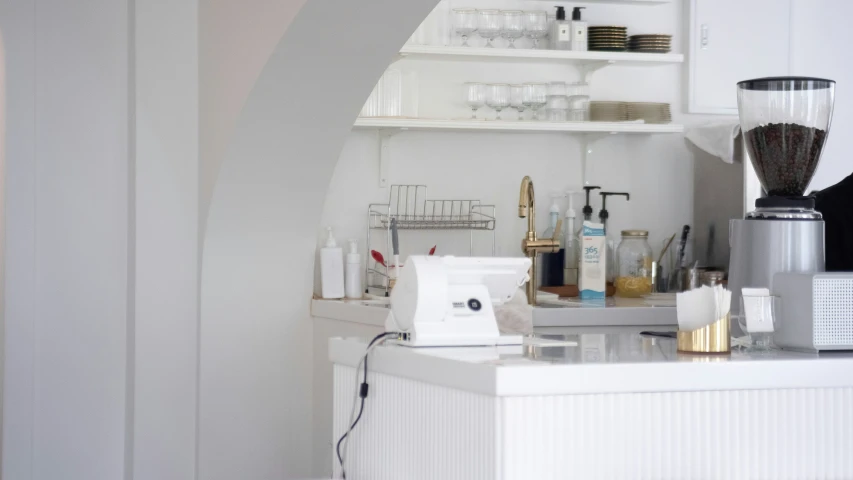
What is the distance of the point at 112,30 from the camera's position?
3.53 meters

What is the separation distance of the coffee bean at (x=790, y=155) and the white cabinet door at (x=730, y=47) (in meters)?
2.14

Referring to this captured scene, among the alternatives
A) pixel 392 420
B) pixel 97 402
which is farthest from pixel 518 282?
pixel 97 402

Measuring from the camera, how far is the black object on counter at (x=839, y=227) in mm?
2740

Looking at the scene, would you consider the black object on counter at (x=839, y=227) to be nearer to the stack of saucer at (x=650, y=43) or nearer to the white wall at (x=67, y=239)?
the stack of saucer at (x=650, y=43)

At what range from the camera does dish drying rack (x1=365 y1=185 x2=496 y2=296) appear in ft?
13.1

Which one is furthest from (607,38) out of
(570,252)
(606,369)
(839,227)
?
(606,369)

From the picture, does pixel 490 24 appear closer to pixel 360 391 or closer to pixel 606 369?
pixel 360 391

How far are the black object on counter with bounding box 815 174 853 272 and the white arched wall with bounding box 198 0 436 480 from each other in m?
1.38

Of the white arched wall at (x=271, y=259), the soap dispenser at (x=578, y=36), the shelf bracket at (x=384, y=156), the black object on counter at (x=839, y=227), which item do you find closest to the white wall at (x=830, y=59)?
the soap dispenser at (x=578, y=36)

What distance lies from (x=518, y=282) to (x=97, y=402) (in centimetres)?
202

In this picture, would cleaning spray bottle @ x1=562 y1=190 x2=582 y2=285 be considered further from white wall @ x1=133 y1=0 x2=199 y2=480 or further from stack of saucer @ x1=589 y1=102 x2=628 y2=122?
white wall @ x1=133 y1=0 x2=199 y2=480

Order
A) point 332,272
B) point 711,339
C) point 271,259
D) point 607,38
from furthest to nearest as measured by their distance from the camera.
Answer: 1. point 607,38
2. point 332,272
3. point 271,259
4. point 711,339

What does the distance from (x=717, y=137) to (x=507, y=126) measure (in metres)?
0.89

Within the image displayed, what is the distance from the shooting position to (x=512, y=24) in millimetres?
3969
